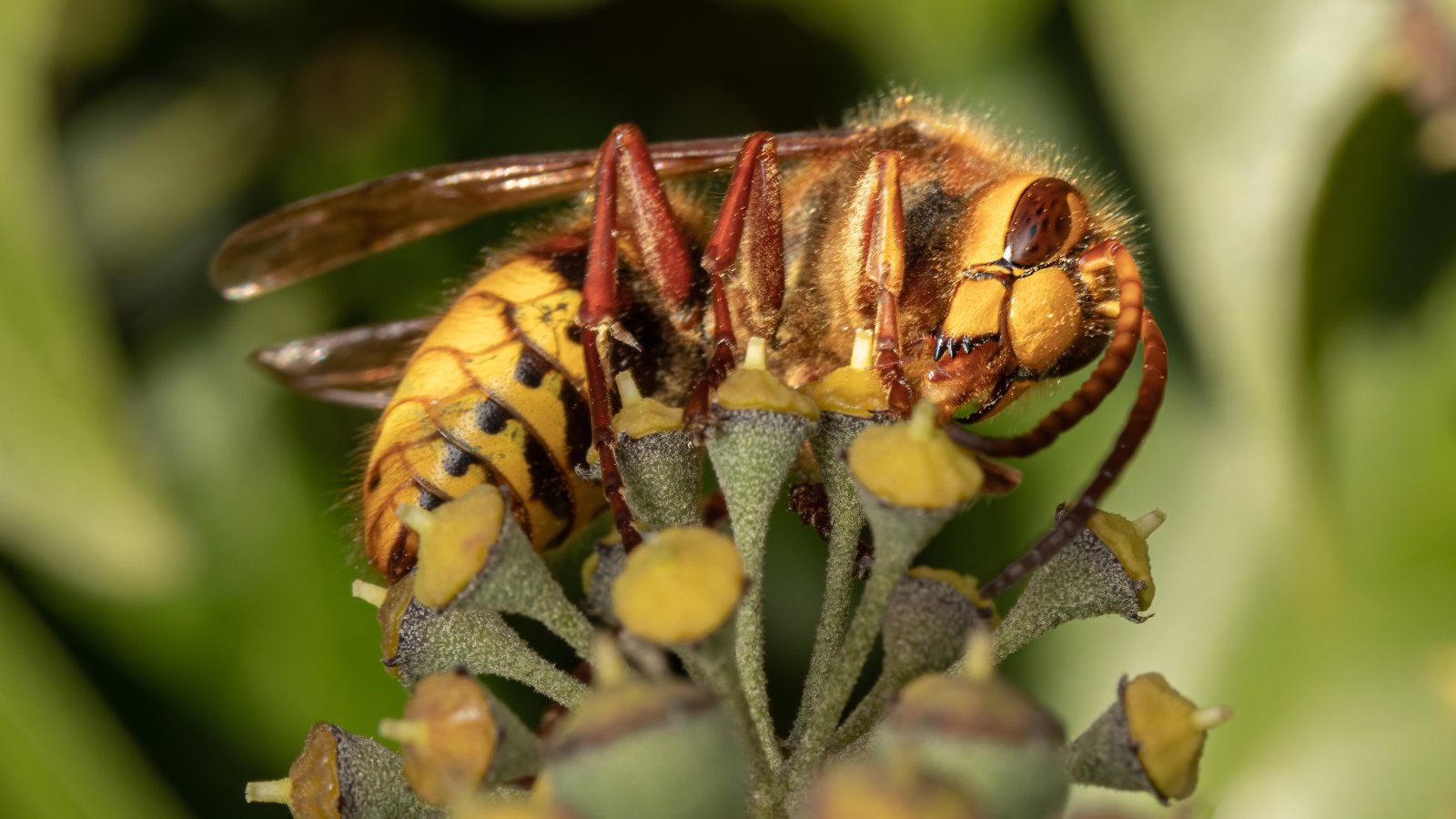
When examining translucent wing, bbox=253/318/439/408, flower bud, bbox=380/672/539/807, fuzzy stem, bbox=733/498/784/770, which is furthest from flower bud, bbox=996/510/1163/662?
translucent wing, bbox=253/318/439/408

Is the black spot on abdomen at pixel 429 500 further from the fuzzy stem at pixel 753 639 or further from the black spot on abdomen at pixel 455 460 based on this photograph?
the fuzzy stem at pixel 753 639

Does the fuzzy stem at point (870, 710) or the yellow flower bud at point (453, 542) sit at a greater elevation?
the yellow flower bud at point (453, 542)

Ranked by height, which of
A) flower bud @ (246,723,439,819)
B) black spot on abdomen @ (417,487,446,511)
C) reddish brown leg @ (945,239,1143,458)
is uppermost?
reddish brown leg @ (945,239,1143,458)

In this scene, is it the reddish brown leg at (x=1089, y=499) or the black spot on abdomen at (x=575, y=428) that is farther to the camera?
the black spot on abdomen at (x=575, y=428)

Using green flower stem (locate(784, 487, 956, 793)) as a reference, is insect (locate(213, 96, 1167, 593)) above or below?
above

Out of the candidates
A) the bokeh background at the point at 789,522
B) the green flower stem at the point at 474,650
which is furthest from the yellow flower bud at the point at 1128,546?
the bokeh background at the point at 789,522

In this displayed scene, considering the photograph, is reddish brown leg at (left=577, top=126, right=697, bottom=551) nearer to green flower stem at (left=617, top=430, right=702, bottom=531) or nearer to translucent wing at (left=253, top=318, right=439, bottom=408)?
green flower stem at (left=617, top=430, right=702, bottom=531)

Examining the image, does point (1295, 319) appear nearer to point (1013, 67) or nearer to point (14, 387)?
point (1013, 67)
